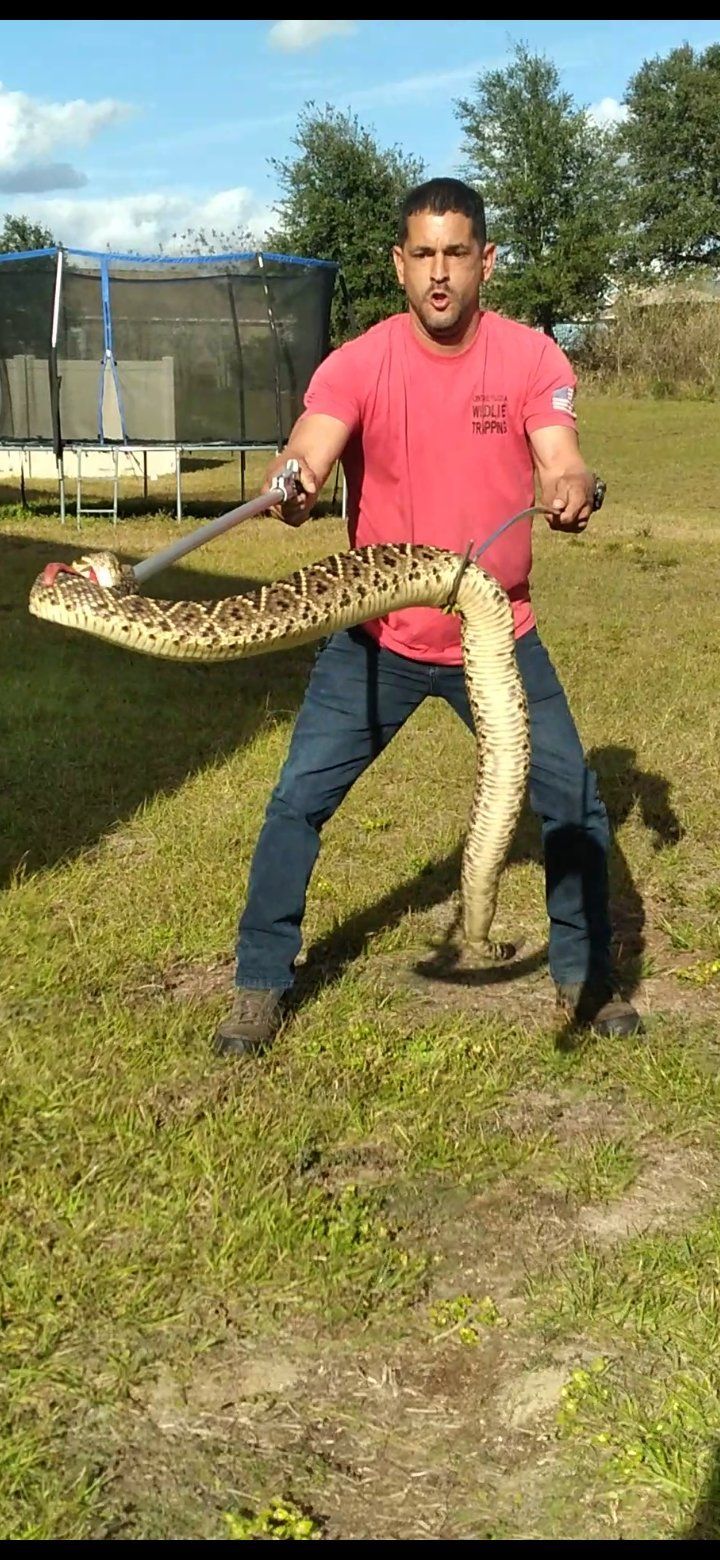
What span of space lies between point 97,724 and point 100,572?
5803 mm

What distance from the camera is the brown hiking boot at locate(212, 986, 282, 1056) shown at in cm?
524

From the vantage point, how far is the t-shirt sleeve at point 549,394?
4879 millimetres

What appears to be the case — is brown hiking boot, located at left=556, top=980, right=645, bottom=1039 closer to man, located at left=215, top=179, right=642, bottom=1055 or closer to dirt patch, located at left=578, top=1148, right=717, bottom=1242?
man, located at left=215, top=179, right=642, bottom=1055

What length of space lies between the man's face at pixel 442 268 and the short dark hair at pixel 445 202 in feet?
0.07

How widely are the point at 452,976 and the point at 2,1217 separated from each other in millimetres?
2382

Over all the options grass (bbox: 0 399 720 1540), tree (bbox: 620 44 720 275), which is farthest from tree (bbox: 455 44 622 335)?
grass (bbox: 0 399 720 1540)

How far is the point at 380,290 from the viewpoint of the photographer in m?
59.0

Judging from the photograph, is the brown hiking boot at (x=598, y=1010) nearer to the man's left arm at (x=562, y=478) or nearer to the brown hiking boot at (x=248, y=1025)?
the brown hiking boot at (x=248, y=1025)

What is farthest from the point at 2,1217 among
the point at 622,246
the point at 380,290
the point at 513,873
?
the point at 622,246

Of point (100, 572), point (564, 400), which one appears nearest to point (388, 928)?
point (564, 400)

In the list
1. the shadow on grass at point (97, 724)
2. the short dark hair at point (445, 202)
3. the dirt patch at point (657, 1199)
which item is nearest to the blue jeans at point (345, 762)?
the dirt patch at point (657, 1199)

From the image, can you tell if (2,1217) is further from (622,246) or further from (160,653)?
(622,246)

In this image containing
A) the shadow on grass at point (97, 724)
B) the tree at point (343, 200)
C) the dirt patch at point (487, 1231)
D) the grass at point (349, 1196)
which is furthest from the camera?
the tree at point (343, 200)

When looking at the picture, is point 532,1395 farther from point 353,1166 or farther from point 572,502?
point 572,502
